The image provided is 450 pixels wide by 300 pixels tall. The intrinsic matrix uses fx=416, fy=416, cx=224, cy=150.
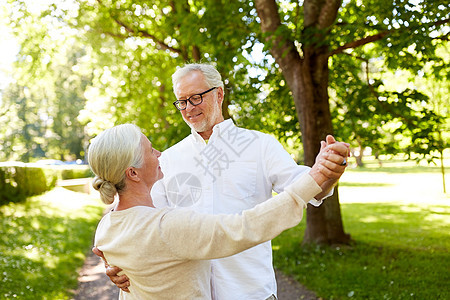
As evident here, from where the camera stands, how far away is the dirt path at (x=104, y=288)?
659 cm

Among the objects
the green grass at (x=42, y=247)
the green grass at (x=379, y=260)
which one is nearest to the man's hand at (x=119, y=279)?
the green grass at (x=379, y=260)

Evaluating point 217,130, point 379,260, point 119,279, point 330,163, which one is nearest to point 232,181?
point 217,130

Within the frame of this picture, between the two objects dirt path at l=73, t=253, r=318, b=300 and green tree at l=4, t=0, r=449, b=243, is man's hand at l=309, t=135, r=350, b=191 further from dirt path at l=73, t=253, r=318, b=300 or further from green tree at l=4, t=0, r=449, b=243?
dirt path at l=73, t=253, r=318, b=300

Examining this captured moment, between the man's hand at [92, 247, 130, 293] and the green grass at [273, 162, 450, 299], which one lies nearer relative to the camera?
the man's hand at [92, 247, 130, 293]

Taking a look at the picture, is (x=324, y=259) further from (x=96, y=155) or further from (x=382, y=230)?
(x=96, y=155)

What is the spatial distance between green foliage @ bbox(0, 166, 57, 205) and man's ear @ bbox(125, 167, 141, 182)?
1486 cm

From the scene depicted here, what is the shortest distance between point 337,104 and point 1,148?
32071mm

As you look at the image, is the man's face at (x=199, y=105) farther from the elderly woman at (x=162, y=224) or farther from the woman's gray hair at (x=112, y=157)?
the woman's gray hair at (x=112, y=157)

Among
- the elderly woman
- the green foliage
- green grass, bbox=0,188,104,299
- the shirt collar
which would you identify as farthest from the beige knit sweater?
the green foliage

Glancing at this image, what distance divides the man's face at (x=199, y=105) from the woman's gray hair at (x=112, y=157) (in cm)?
101

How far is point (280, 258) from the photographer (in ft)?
28.4

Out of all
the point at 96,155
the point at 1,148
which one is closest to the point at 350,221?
the point at 96,155

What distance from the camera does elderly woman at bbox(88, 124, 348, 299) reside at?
1.65 meters

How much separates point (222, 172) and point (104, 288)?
229 inches
